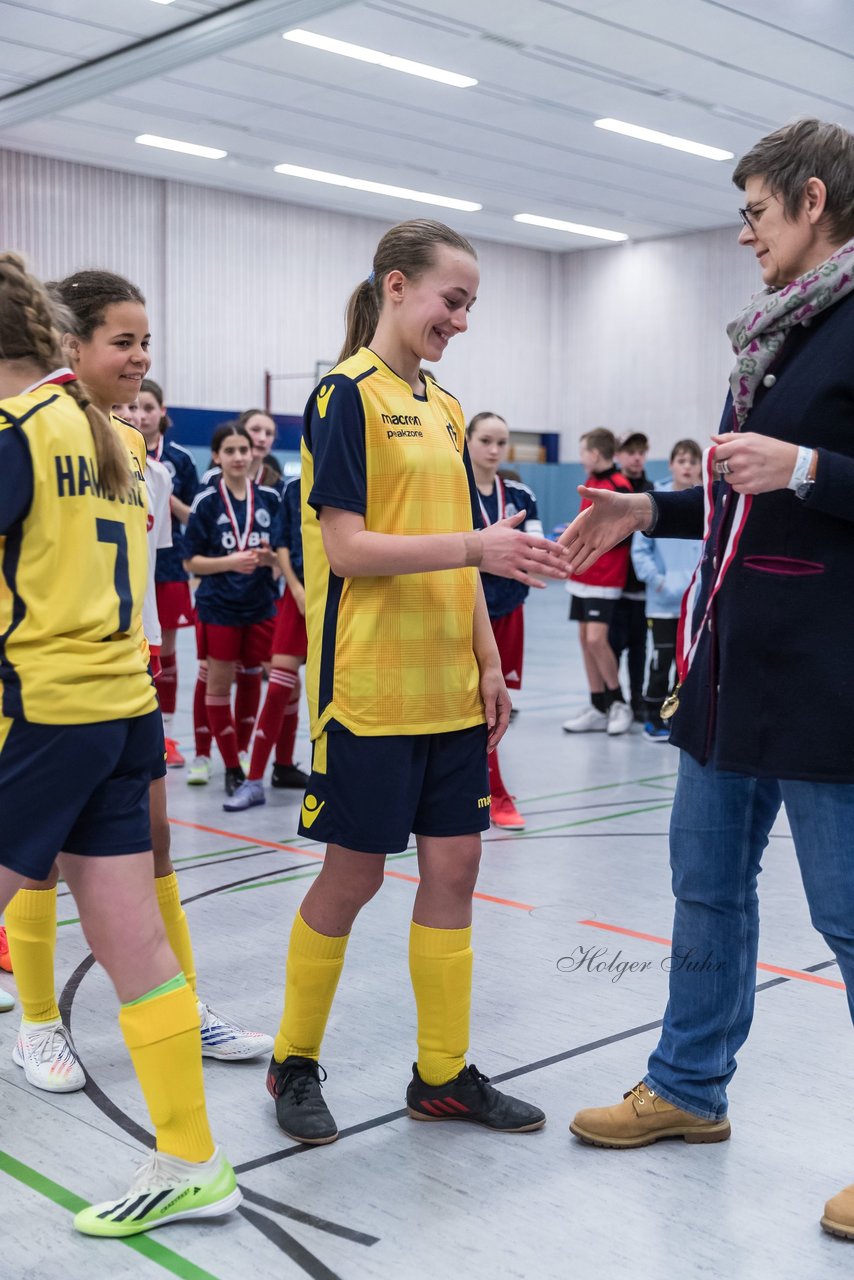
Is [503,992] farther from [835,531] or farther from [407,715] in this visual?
[835,531]

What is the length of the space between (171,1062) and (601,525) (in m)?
1.16

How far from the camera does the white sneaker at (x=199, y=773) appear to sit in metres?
5.85

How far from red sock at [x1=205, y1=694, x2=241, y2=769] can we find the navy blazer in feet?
12.3

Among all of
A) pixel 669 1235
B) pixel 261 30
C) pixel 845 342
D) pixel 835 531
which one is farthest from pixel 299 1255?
pixel 261 30

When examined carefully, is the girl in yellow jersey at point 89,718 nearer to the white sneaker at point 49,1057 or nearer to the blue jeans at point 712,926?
the white sneaker at point 49,1057

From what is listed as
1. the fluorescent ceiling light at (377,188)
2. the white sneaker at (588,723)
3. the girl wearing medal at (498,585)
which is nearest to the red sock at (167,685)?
the girl wearing medal at (498,585)

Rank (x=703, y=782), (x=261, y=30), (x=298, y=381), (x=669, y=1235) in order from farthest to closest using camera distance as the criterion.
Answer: (x=298, y=381) → (x=261, y=30) → (x=703, y=782) → (x=669, y=1235)

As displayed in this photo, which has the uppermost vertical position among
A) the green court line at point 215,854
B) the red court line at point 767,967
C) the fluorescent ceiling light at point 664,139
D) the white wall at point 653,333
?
the fluorescent ceiling light at point 664,139

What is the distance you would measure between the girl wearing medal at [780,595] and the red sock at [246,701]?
399cm

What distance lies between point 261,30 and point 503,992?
1013cm

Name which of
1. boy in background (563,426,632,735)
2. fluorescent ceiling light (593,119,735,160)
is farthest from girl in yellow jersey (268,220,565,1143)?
fluorescent ceiling light (593,119,735,160)

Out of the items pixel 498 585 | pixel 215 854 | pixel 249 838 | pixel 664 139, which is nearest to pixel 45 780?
pixel 215 854

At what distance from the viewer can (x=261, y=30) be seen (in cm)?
1112

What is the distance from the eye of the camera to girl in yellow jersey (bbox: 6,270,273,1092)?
2.46 m
